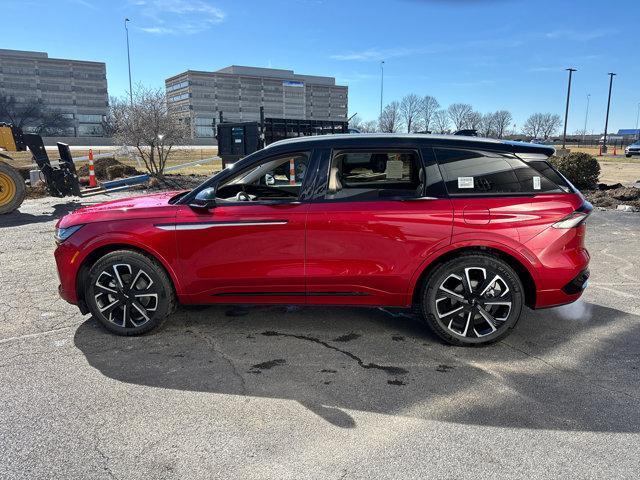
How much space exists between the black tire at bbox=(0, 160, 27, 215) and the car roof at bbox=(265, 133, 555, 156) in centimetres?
929

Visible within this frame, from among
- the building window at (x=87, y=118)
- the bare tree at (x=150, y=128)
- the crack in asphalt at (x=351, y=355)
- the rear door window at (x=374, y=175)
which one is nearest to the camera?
the crack in asphalt at (x=351, y=355)

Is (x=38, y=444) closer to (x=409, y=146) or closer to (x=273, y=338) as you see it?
(x=273, y=338)

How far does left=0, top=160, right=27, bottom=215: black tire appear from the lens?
10.7 metres

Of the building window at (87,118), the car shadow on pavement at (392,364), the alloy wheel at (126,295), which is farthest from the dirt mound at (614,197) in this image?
the building window at (87,118)

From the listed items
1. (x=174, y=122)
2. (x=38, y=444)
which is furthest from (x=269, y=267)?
(x=174, y=122)

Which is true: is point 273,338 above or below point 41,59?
below

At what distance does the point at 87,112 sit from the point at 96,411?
4840 inches

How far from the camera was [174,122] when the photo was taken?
18.0 meters

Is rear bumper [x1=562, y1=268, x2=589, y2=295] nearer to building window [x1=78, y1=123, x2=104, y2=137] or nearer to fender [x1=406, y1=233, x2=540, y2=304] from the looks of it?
fender [x1=406, y1=233, x2=540, y2=304]

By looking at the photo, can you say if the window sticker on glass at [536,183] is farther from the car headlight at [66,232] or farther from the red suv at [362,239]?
the car headlight at [66,232]

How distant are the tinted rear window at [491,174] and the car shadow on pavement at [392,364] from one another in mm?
1345

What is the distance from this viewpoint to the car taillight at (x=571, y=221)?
3.81m

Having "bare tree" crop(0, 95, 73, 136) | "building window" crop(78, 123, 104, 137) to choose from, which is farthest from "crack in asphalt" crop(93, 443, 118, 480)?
"building window" crop(78, 123, 104, 137)

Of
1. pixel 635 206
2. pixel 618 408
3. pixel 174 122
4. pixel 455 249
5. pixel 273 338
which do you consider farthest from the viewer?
pixel 174 122
